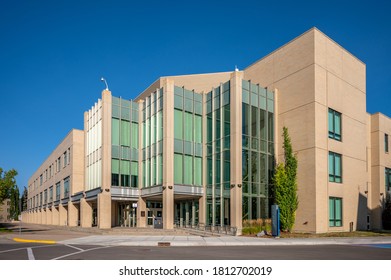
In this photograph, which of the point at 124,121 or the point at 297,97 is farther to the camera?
the point at 124,121

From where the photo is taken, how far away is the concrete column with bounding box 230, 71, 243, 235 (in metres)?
33.0

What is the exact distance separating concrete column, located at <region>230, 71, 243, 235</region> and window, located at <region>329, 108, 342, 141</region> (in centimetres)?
820

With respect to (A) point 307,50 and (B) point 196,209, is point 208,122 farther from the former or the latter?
(A) point 307,50

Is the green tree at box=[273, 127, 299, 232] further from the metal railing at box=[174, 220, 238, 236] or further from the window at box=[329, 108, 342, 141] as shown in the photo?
the metal railing at box=[174, 220, 238, 236]

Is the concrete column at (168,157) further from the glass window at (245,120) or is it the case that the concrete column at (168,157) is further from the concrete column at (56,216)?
the concrete column at (56,216)

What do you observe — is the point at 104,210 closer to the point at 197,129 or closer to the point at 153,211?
the point at 153,211

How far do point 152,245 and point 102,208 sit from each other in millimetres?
16862

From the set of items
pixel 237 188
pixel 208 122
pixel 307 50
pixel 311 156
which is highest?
pixel 307 50

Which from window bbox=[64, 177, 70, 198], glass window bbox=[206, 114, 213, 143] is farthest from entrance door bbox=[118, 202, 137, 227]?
window bbox=[64, 177, 70, 198]

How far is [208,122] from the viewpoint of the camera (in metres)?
39.2

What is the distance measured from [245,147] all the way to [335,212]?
31.9ft

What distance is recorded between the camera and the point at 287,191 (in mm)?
33688

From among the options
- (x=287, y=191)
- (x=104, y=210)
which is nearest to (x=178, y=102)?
(x=104, y=210)
